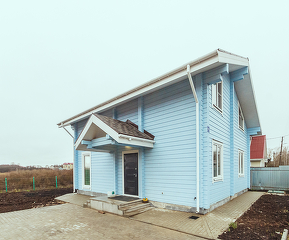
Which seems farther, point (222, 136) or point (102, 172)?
point (102, 172)

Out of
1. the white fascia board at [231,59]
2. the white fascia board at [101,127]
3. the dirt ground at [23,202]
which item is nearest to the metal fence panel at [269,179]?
the white fascia board at [231,59]

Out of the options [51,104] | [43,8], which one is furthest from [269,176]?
[51,104]

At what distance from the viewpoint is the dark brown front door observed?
8.16 m

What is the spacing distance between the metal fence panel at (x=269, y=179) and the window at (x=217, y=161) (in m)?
7.93

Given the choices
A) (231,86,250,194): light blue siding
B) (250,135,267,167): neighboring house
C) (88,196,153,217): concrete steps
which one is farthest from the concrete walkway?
(250,135,267,167): neighboring house

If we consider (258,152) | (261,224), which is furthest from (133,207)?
(258,152)

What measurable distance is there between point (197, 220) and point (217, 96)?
179 inches

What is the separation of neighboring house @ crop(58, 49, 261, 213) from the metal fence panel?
15.0ft

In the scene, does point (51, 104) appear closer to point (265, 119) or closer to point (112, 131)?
point (112, 131)

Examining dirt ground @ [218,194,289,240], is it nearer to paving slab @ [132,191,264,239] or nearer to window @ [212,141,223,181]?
paving slab @ [132,191,264,239]

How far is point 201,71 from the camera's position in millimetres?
6227

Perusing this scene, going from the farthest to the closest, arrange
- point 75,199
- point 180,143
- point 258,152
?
1. point 258,152
2. point 75,199
3. point 180,143

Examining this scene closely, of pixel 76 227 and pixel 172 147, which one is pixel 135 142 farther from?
pixel 76 227

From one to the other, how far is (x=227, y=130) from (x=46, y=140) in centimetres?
4050
